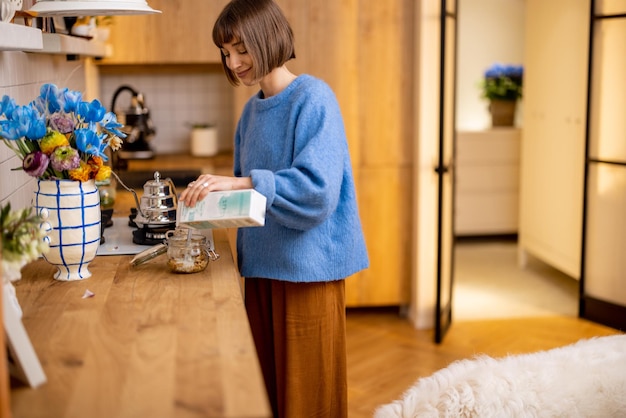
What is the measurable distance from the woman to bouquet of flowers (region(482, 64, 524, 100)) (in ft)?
14.5

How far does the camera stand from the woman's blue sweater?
81.1 inches

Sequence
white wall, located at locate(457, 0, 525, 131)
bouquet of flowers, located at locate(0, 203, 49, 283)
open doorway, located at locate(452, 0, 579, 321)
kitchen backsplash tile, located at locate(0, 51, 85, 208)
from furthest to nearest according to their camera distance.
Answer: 1. white wall, located at locate(457, 0, 525, 131)
2. open doorway, located at locate(452, 0, 579, 321)
3. kitchen backsplash tile, located at locate(0, 51, 85, 208)
4. bouquet of flowers, located at locate(0, 203, 49, 283)

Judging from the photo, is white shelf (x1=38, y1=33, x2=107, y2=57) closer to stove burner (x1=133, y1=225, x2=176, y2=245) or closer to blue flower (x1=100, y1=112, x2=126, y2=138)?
blue flower (x1=100, y1=112, x2=126, y2=138)

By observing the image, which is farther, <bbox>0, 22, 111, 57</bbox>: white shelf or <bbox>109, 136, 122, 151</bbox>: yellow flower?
<bbox>109, 136, 122, 151</bbox>: yellow flower

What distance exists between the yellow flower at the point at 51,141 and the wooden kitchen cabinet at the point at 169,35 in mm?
2534

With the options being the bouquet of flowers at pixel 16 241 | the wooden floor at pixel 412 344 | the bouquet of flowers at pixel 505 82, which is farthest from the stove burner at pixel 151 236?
the bouquet of flowers at pixel 505 82

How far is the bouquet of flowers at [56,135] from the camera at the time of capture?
181cm

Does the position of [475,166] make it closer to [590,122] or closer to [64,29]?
[590,122]

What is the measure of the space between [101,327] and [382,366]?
99.8 inches

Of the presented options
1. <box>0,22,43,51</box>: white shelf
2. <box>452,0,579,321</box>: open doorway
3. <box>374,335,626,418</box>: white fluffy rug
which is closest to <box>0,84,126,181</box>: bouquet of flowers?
<box>0,22,43,51</box>: white shelf

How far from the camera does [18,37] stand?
1794mm

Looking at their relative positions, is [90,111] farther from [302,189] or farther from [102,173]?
[302,189]

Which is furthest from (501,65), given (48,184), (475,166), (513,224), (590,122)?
(48,184)

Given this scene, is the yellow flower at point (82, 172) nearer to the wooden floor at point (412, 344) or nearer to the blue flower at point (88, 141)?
the blue flower at point (88, 141)
